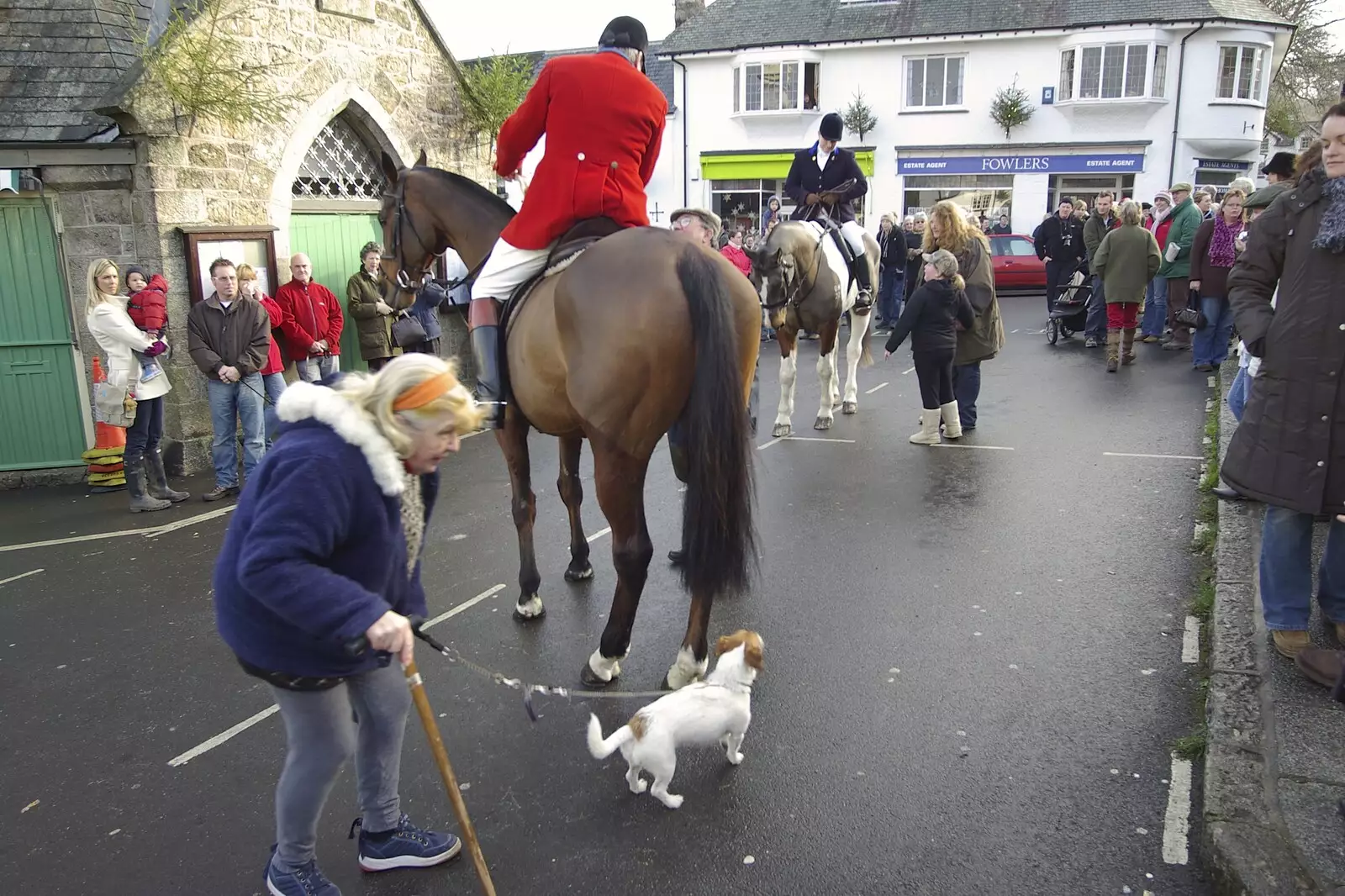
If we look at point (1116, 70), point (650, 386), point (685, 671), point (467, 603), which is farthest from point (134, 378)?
point (1116, 70)

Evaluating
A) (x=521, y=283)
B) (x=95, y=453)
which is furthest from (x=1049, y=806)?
(x=95, y=453)

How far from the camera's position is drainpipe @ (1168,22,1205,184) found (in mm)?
28688

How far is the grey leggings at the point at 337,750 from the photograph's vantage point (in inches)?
105

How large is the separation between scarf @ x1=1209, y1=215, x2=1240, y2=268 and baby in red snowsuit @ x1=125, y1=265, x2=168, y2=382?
11.4m

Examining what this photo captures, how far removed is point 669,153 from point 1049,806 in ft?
109

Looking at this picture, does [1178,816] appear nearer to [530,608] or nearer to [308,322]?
[530,608]

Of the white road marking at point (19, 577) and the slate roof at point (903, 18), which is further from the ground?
the slate roof at point (903, 18)

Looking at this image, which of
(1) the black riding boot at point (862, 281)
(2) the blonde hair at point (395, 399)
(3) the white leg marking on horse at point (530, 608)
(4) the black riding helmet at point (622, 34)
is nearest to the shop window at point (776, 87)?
(1) the black riding boot at point (862, 281)

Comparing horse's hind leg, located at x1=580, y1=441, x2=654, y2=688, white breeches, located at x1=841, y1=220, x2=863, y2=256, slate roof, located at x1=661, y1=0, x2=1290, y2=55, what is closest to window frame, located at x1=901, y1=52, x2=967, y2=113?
slate roof, located at x1=661, y1=0, x2=1290, y2=55

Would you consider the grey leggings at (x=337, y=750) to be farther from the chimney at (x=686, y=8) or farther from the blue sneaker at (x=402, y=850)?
the chimney at (x=686, y=8)

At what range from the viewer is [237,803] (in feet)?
11.5

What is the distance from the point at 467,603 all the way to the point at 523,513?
673mm

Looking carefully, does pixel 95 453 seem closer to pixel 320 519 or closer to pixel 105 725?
pixel 105 725

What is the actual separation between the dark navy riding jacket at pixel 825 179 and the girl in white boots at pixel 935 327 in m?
1.85
